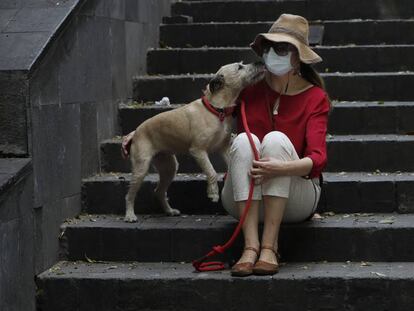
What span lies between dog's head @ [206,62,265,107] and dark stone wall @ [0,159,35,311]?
1315 millimetres

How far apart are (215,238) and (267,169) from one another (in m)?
0.87

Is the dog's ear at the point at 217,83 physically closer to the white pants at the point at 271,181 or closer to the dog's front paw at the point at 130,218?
the white pants at the point at 271,181

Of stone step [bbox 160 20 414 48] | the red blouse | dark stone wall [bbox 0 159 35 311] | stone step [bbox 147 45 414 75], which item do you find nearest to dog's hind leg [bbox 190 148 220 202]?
the red blouse

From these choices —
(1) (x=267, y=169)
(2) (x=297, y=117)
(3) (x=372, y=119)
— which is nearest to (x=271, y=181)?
(1) (x=267, y=169)

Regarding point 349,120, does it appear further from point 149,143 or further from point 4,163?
point 4,163

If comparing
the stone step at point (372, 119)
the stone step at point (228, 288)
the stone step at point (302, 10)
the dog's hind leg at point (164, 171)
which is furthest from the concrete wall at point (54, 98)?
the stone step at point (302, 10)

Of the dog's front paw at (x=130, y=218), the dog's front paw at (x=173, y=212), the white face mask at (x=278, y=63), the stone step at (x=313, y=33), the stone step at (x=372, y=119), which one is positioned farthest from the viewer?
the stone step at (x=313, y=33)

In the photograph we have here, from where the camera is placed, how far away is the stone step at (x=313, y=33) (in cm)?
854

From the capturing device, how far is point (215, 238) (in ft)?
19.1

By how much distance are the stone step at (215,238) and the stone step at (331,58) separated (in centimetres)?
231

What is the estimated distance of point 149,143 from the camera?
6016 mm

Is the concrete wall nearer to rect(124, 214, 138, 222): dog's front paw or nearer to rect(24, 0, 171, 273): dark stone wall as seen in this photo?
rect(24, 0, 171, 273): dark stone wall

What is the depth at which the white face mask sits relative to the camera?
18.2 ft

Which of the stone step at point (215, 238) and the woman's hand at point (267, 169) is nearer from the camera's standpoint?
the woman's hand at point (267, 169)
